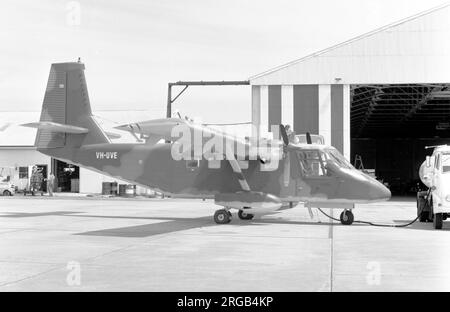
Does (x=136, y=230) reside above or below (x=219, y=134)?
below

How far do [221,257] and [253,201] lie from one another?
6.63 metres

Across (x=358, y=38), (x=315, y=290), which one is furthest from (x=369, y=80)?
(x=315, y=290)

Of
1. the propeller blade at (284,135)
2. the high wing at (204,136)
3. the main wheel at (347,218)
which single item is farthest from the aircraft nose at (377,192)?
the high wing at (204,136)

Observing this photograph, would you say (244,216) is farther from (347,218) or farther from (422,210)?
(422,210)

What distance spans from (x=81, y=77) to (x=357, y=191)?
1037 centimetres

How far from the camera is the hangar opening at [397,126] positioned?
129 feet

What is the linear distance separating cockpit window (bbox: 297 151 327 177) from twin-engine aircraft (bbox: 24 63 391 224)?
0.10ft

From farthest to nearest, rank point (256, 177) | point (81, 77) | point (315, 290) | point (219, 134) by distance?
point (81, 77), point (256, 177), point (219, 134), point (315, 290)

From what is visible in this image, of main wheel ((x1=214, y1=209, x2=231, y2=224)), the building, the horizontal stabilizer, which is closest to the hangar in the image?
the horizontal stabilizer

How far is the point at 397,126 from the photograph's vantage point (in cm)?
6197

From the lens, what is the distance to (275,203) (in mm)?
16547

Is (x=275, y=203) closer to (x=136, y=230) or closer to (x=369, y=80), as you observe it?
(x=136, y=230)

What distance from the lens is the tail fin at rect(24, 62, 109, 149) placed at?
19250 mm
